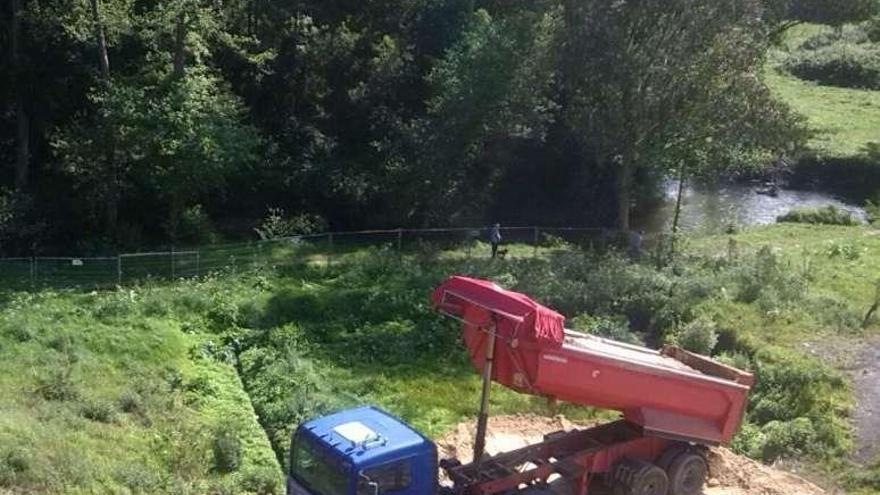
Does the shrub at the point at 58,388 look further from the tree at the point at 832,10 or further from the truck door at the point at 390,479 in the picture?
the tree at the point at 832,10

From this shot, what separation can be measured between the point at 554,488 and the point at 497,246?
1719 centimetres

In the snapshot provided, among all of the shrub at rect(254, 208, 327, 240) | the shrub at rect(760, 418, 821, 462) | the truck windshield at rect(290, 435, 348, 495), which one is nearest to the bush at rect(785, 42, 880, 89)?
the shrub at rect(254, 208, 327, 240)

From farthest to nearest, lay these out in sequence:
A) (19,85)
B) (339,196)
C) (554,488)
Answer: (339,196) → (19,85) → (554,488)

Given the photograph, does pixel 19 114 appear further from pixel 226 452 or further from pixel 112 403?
pixel 226 452

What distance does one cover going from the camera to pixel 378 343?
79.6ft

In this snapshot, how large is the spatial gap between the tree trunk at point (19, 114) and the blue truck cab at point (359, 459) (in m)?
24.6

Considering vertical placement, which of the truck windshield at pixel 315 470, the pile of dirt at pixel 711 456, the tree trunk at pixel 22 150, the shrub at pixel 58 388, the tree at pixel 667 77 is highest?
the tree at pixel 667 77

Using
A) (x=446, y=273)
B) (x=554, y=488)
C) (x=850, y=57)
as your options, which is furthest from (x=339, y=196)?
(x=850, y=57)

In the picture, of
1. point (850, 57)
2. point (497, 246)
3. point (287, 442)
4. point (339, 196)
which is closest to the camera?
point (287, 442)

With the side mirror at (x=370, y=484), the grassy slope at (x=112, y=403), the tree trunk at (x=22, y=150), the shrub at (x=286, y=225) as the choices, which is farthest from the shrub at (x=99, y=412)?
the tree trunk at (x=22, y=150)

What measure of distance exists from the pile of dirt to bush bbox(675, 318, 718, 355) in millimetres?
4656

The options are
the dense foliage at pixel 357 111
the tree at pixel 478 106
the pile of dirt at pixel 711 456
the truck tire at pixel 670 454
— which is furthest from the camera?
the tree at pixel 478 106

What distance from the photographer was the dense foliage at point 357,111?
108 ft

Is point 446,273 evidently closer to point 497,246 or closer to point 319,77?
point 497,246
